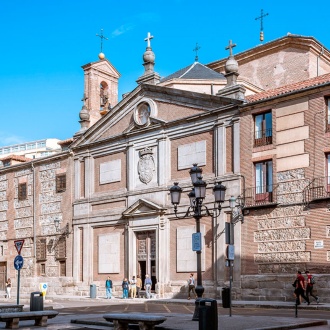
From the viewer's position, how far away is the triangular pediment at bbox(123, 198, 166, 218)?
3222cm

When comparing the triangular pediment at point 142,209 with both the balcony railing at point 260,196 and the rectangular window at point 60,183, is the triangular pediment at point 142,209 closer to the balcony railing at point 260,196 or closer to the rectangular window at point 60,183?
the balcony railing at point 260,196

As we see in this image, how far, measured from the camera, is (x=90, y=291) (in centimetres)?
3406

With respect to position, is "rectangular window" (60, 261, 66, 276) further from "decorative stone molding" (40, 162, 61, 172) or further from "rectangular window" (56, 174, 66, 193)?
"decorative stone molding" (40, 162, 61, 172)

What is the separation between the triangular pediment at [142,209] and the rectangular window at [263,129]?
259 inches

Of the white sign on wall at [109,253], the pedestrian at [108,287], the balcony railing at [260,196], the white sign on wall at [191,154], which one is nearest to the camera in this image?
the balcony railing at [260,196]

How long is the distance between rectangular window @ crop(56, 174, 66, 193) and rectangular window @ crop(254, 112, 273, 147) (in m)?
14.6

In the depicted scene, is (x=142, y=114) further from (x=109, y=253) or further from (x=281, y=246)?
(x=281, y=246)

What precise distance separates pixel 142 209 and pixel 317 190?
35.1 ft

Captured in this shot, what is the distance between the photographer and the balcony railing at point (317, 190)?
25.6 m

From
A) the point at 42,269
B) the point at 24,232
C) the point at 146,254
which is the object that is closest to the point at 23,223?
the point at 24,232

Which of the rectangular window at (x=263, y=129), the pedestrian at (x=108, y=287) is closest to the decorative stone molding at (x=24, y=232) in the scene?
the pedestrian at (x=108, y=287)

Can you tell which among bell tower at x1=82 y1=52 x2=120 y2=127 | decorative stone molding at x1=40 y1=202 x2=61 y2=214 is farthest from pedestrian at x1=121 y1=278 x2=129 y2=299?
bell tower at x1=82 y1=52 x2=120 y2=127

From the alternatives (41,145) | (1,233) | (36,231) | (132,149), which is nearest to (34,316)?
(132,149)

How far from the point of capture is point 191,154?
3150 centimetres
